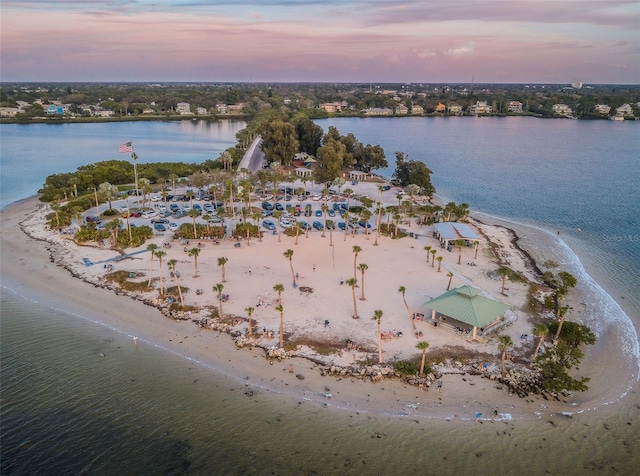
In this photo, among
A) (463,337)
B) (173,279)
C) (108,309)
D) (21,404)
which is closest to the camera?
(21,404)

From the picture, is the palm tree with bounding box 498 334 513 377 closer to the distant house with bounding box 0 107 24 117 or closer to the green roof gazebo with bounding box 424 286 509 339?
the green roof gazebo with bounding box 424 286 509 339

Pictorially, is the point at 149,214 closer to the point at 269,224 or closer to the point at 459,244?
the point at 269,224

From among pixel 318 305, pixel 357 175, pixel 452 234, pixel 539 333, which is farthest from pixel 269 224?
pixel 539 333

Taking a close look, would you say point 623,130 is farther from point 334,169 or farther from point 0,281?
point 0,281

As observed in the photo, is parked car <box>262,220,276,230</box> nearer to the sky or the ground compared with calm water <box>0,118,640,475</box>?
nearer to the sky

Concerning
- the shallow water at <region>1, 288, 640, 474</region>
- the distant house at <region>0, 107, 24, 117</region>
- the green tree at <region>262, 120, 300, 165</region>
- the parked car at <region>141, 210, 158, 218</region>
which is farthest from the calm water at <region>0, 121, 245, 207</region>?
the shallow water at <region>1, 288, 640, 474</region>

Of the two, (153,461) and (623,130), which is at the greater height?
(623,130)

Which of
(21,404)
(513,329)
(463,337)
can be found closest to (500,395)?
(463,337)
